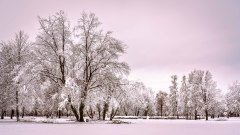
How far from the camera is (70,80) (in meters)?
37.3

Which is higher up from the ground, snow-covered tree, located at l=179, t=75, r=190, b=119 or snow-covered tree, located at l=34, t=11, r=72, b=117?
snow-covered tree, located at l=34, t=11, r=72, b=117

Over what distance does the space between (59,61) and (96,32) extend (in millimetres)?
5891

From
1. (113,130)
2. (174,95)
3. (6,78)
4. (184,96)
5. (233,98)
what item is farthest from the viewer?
(233,98)

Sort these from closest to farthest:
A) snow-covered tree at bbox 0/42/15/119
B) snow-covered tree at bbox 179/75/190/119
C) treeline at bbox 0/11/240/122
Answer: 1. treeline at bbox 0/11/240/122
2. snow-covered tree at bbox 0/42/15/119
3. snow-covered tree at bbox 179/75/190/119

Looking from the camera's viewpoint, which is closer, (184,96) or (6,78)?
(6,78)

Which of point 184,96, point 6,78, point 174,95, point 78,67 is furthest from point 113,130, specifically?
point 174,95

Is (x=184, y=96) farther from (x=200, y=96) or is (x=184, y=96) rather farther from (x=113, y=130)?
(x=113, y=130)

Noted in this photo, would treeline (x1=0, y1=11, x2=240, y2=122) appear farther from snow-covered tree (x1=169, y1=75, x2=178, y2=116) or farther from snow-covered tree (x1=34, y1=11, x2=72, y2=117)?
snow-covered tree (x1=169, y1=75, x2=178, y2=116)

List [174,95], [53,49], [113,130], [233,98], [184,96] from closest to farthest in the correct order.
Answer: [113,130] → [53,49] → [184,96] → [174,95] → [233,98]

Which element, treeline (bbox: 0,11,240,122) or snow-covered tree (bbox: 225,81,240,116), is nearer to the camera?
treeline (bbox: 0,11,240,122)

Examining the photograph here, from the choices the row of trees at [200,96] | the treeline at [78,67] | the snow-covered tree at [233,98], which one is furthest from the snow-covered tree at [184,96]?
the treeline at [78,67]

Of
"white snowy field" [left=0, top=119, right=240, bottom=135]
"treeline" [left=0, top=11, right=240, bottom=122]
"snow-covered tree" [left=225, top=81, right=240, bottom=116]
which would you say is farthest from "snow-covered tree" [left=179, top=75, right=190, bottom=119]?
"white snowy field" [left=0, top=119, right=240, bottom=135]

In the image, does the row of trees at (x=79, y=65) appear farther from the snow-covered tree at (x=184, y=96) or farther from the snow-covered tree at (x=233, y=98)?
the snow-covered tree at (x=233, y=98)

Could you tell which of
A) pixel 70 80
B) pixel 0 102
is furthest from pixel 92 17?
pixel 0 102
